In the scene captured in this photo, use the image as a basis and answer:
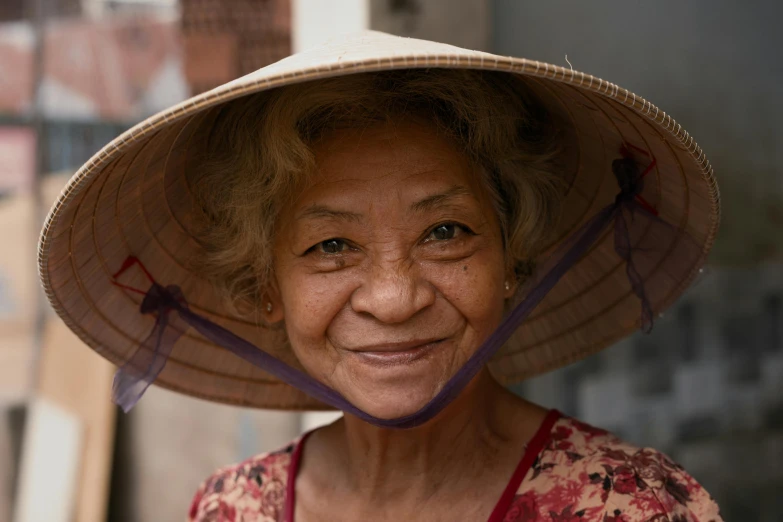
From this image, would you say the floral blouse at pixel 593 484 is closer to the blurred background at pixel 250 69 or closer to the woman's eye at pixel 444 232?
the woman's eye at pixel 444 232

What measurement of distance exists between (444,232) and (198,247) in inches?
26.6

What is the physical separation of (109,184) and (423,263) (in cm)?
65

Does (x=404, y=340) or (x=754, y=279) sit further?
(x=754, y=279)

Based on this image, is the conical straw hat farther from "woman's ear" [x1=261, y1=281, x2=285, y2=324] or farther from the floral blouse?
the floral blouse

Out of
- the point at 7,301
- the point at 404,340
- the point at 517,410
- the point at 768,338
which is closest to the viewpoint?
the point at 404,340

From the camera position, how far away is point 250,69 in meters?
3.56

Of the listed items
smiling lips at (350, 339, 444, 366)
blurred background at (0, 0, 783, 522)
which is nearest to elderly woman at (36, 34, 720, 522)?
smiling lips at (350, 339, 444, 366)

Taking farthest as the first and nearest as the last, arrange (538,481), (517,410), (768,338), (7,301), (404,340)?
(7,301), (768,338), (517,410), (538,481), (404,340)

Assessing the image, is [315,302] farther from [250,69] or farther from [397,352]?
[250,69]

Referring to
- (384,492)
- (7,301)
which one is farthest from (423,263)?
(7,301)

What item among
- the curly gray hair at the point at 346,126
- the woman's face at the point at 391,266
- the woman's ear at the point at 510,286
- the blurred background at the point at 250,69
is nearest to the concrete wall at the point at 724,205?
the blurred background at the point at 250,69

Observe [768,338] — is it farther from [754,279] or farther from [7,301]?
[7,301]

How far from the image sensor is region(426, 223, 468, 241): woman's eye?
1.73m

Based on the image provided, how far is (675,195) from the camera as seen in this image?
1.87 meters
